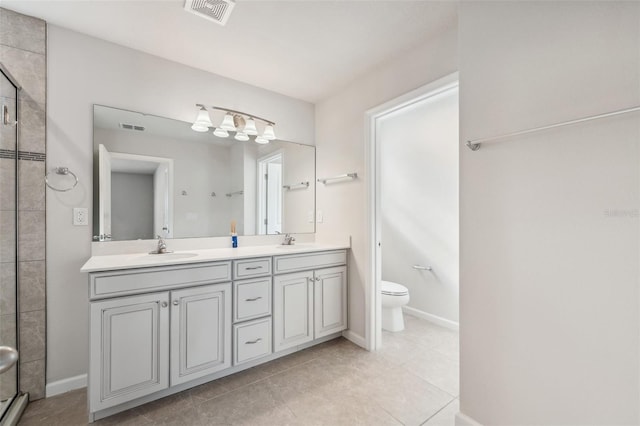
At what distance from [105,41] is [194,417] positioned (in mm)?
2554

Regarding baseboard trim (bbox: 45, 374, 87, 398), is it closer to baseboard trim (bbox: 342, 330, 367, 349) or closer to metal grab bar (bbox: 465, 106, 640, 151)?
baseboard trim (bbox: 342, 330, 367, 349)

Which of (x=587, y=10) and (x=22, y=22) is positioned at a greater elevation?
(x=22, y=22)

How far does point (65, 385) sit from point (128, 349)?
0.71 m

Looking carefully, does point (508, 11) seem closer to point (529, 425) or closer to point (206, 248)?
point (529, 425)

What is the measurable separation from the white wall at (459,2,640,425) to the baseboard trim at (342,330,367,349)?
103cm

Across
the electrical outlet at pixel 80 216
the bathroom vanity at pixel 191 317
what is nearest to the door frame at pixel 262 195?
the bathroom vanity at pixel 191 317

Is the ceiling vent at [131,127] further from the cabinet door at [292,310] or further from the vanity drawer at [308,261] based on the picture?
the cabinet door at [292,310]

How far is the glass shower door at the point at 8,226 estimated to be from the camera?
1.56 metres

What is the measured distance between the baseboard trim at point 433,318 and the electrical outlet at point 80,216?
10.3ft

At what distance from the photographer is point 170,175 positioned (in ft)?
7.41

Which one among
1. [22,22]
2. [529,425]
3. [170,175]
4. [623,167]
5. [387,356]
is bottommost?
[387,356]

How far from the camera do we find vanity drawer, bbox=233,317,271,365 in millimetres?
1966

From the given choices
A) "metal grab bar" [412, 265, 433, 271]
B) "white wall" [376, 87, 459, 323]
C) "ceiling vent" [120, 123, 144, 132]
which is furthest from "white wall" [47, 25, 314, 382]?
"metal grab bar" [412, 265, 433, 271]

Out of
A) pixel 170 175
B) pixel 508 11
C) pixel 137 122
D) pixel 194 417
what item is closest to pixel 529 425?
pixel 194 417
